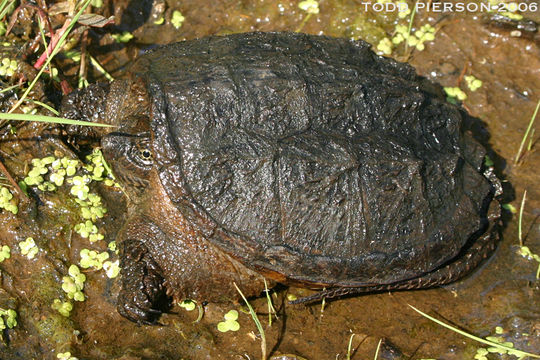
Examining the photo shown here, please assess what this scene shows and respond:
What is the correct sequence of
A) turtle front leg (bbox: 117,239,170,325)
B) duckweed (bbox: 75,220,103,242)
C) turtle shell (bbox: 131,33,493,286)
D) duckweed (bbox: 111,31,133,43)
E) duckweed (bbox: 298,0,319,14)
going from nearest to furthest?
1. turtle shell (bbox: 131,33,493,286)
2. turtle front leg (bbox: 117,239,170,325)
3. duckweed (bbox: 75,220,103,242)
4. duckweed (bbox: 111,31,133,43)
5. duckweed (bbox: 298,0,319,14)

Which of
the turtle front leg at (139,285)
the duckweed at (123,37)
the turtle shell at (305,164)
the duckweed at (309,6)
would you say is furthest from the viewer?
the duckweed at (309,6)

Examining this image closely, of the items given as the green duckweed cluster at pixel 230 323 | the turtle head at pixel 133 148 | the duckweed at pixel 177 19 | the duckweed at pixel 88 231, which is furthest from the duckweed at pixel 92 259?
the duckweed at pixel 177 19

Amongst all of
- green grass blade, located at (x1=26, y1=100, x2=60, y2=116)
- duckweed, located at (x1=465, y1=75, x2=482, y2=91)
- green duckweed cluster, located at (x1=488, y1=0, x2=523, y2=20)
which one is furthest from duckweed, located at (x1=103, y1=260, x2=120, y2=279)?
green duckweed cluster, located at (x1=488, y1=0, x2=523, y2=20)

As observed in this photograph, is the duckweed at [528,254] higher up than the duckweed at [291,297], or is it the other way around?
the duckweed at [528,254]

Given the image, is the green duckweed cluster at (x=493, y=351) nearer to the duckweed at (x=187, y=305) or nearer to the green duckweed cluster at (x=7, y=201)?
the duckweed at (x=187, y=305)

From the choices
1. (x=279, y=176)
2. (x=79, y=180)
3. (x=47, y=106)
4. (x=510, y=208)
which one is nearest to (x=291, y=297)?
(x=279, y=176)

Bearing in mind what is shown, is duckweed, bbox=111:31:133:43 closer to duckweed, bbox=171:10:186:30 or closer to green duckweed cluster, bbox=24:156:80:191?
duckweed, bbox=171:10:186:30
